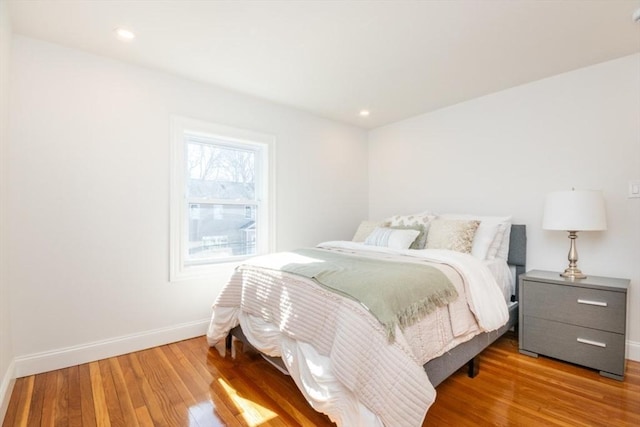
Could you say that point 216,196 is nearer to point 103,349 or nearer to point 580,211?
point 103,349

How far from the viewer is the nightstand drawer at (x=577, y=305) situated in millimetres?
2051

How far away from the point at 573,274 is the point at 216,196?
10.3 ft

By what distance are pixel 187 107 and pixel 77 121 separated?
84 centimetres

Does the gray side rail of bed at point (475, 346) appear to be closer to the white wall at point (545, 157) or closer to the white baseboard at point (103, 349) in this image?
the white wall at point (545, 157)

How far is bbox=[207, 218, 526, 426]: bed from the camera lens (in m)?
1.33

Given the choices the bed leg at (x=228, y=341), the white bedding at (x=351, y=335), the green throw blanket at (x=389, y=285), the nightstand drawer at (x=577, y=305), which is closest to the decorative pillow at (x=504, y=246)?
the nightstand drawer at (x=577, y=305)

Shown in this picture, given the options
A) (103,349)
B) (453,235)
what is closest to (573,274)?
(453,235)

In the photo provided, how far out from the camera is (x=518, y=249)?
2836 millimetres

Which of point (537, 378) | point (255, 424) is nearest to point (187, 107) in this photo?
point (255, 424)

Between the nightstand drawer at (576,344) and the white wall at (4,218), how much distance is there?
345cm

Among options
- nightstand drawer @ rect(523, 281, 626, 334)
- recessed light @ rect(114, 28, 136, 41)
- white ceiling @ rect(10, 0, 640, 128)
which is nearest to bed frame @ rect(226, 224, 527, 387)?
nightstand drawer @ rect(523, 281, 626, 334)

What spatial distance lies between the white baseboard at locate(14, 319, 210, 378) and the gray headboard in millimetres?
2939

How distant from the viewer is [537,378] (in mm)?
2064

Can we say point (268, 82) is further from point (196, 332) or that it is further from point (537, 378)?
point (537, 378)
